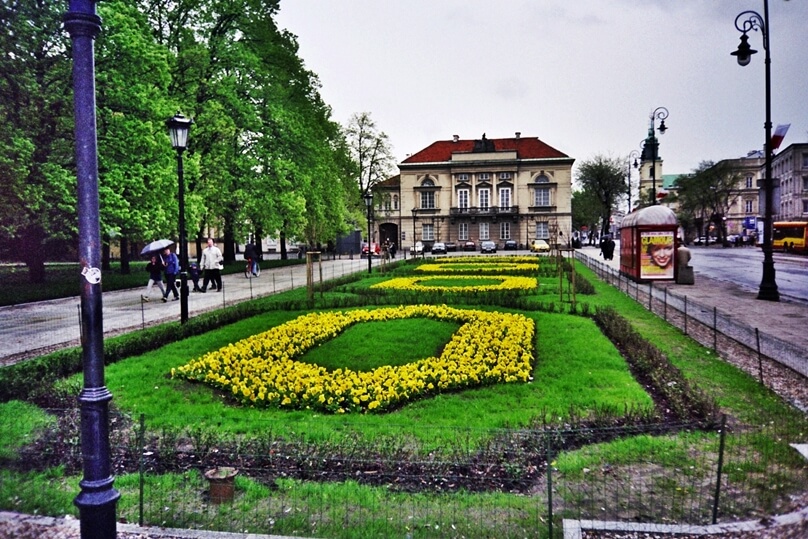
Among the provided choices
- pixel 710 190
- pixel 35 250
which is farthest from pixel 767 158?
pixel 710 190

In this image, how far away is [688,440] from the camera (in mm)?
6641

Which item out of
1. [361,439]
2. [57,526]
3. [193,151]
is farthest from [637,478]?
[193,151]

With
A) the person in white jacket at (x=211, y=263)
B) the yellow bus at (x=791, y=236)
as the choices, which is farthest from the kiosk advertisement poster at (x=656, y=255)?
the yellow bus at (x=791, y=236)

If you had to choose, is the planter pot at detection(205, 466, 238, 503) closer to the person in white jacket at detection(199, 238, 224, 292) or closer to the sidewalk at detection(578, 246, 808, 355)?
the sidewalk at detection(578, 246, 808, 355)

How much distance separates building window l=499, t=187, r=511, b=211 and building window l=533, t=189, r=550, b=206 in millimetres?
3537

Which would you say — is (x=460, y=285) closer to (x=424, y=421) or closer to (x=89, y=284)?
(x=424, y=421)

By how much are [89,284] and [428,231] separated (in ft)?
261

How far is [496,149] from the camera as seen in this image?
82438 mm

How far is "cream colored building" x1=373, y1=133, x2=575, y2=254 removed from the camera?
80.1 m

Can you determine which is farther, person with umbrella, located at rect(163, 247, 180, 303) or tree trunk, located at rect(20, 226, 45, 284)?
tree trunk, located at rect(20, 226, 45, 284)

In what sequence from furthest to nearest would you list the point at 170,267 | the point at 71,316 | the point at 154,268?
the point at 170,267 < the point at 154,268 < the point at 71,316

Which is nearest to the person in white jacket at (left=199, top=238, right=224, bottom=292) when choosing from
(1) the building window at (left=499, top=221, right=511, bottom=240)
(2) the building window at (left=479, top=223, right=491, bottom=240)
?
(2) the building window at (left=479, top=223, right=491, bottom=240)

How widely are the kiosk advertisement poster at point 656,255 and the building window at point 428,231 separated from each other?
57.3m

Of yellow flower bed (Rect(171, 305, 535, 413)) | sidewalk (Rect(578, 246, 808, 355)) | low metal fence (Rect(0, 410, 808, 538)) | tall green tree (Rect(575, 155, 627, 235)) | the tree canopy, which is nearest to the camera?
low metal fence (Rect(0, 410, 808, 538))
